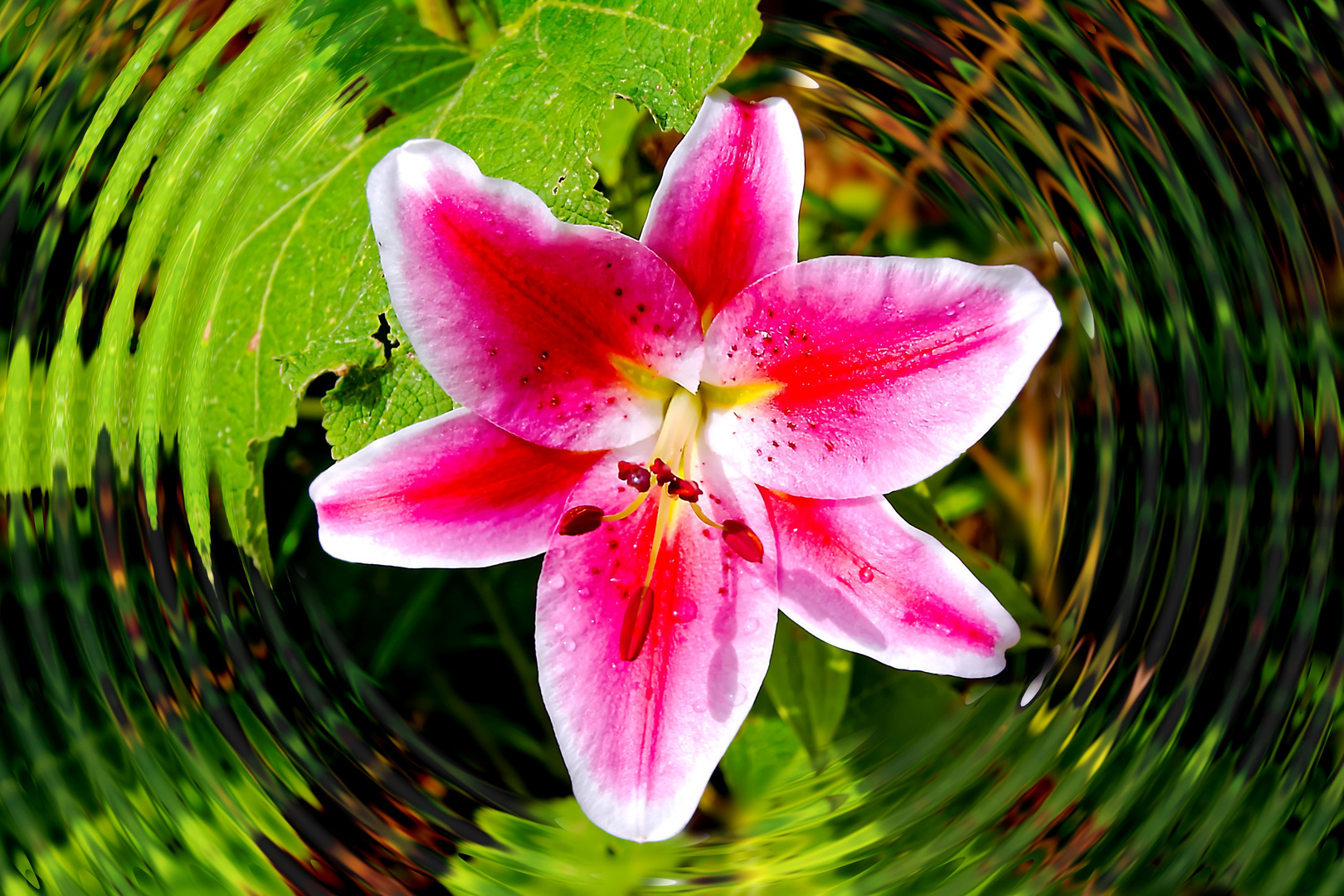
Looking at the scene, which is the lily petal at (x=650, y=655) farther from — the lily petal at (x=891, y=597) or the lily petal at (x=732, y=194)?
the lily petal at (x=732, y=194)

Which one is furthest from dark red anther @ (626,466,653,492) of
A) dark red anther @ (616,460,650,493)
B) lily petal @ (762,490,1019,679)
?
lily petal @ (762,490,1019,679)

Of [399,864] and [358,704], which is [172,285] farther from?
[399,864]

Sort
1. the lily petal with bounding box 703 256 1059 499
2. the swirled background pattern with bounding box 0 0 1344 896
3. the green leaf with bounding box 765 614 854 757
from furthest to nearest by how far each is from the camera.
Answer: the green leaf with bounding box 765 614 854 757, the swirled background pattern with bounding box 0 0 1344 896, the lily petal with bounding box 703 256 1059 499

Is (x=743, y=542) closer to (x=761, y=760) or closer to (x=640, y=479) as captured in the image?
(x=640, y=479)

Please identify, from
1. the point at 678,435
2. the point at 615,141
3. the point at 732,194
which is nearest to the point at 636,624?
the point at 678,435

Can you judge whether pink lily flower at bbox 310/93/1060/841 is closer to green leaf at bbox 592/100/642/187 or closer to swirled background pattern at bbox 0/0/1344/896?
swirled background pattern at bbox 0/0/1344/896

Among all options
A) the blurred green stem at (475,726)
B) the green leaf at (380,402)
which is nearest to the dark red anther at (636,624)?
the green leaf at (380,402)
